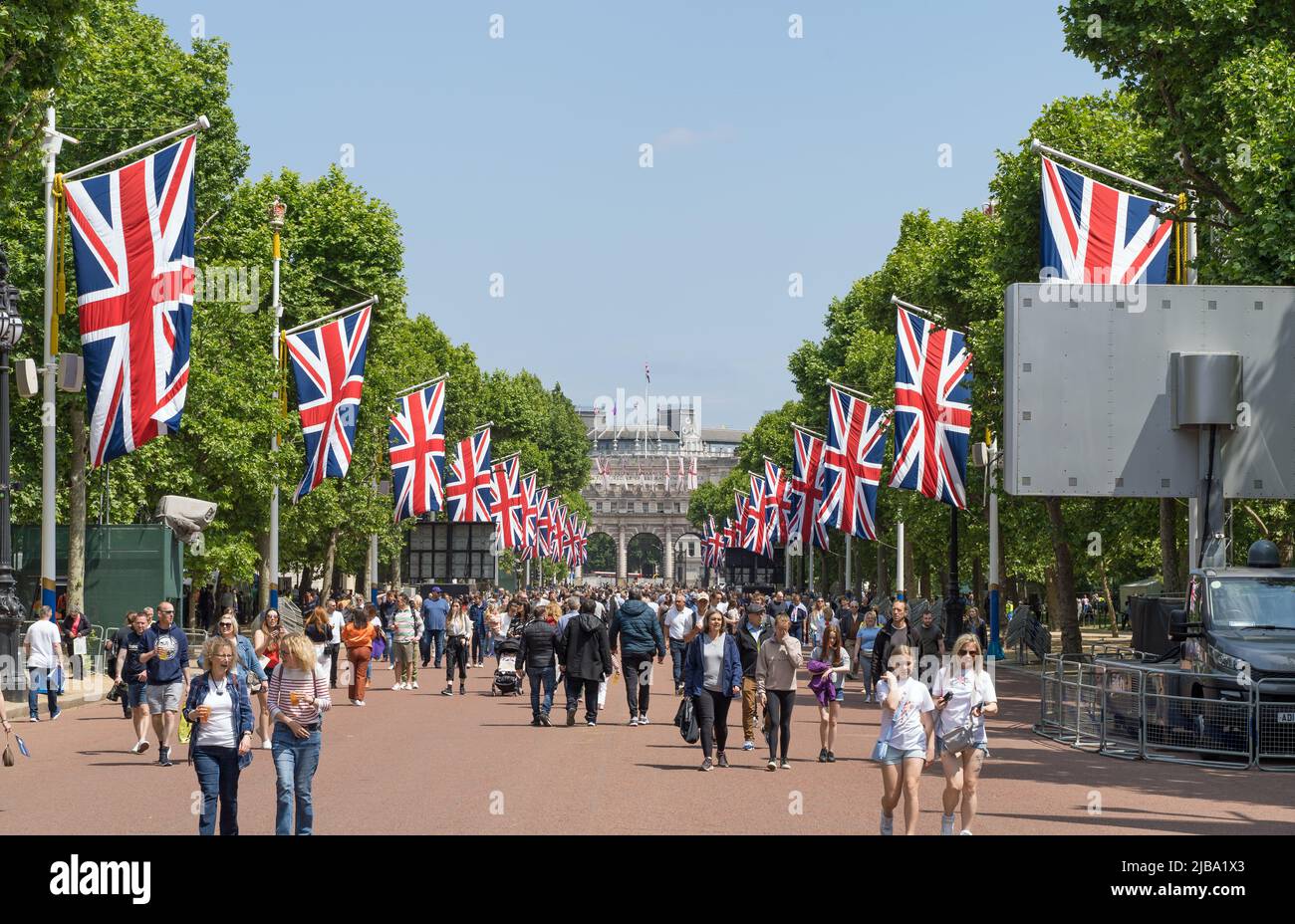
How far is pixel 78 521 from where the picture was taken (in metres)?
33.7

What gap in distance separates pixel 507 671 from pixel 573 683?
6.21 metres

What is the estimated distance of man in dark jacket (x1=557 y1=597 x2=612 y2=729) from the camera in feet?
75.2

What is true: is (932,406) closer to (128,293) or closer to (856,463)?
(856,463)

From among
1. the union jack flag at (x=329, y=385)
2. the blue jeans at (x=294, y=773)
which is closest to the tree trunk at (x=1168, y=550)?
the union jack flag at (x=329, y=385)

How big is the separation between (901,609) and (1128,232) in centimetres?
764

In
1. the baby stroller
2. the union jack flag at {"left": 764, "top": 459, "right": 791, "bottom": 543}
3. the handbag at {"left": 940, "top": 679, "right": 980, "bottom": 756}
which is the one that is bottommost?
the baby stroller

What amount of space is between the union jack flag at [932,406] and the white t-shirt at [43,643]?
18.1 metres

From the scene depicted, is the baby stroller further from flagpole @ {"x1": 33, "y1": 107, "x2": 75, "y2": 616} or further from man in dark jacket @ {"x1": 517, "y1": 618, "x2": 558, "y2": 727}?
flagpole @ {"x1": 33, "y1": 107, "x2": 75, "y2": 616}

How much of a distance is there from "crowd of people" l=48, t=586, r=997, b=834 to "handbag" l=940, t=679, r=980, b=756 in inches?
0.7

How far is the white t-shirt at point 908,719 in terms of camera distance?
12.2 metres

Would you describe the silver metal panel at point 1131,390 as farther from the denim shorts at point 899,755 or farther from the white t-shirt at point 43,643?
the white t-shirt at point 43,643

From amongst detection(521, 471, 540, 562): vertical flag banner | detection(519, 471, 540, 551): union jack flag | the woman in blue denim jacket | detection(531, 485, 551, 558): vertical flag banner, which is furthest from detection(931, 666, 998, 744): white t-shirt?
detection(531, 485, 551, 558): vertical flag banner

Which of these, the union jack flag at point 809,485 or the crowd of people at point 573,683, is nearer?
the crowd of people at point 573,683
